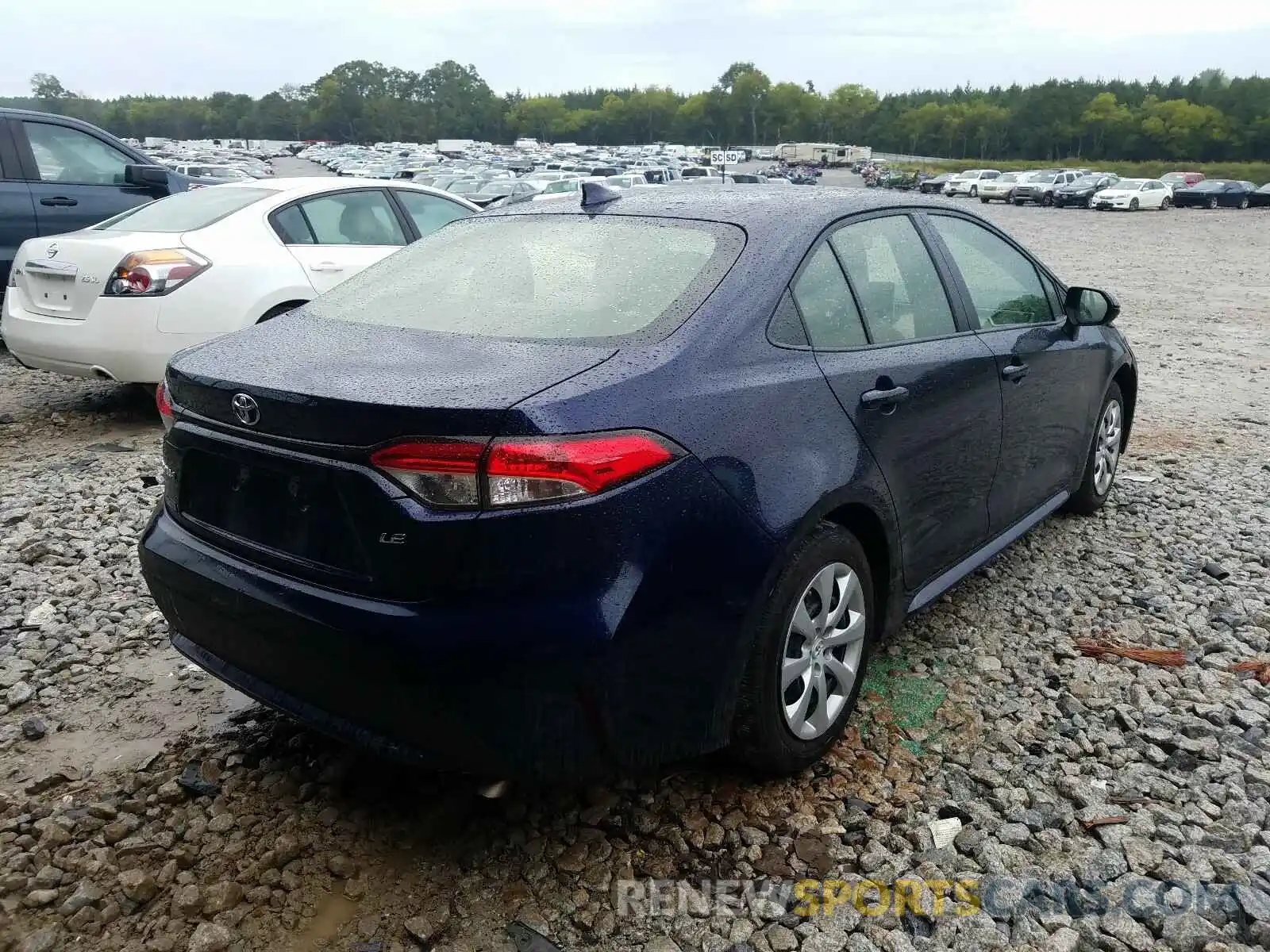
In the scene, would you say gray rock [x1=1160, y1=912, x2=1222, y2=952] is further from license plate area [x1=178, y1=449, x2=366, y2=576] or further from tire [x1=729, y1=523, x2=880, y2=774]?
license plate area [x1=178, y1=449, x2=366, y2=576]

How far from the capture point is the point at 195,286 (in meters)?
5.93

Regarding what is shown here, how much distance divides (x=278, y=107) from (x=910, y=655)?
6751 inches

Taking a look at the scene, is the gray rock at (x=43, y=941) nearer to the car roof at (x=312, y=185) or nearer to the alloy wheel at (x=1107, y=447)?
the alloy wheel at (x=1107, y=447)

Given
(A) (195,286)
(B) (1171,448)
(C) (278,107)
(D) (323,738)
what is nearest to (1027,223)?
(B) (1171,448)

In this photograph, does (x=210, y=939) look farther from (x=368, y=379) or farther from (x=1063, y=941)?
(x=1063, y=941)

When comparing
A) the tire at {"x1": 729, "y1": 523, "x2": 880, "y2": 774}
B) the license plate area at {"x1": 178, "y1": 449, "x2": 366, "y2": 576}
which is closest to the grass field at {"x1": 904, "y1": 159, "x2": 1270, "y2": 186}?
the tire at {"x1": 729, "y1": 523, "x2": 880, "y2": 774}

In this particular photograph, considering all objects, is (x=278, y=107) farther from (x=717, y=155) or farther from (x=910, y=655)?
(x=910, y=655)

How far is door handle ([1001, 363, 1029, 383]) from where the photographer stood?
3.68 meters

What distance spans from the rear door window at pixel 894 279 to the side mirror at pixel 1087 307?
1.15 metres

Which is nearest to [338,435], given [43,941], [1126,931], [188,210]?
[43,941]

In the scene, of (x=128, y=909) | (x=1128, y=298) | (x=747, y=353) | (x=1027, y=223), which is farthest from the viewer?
(x=1027, y=223)

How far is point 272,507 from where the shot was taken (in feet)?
7.92

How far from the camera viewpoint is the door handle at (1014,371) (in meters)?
3.68

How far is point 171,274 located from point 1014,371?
4.71 meters
